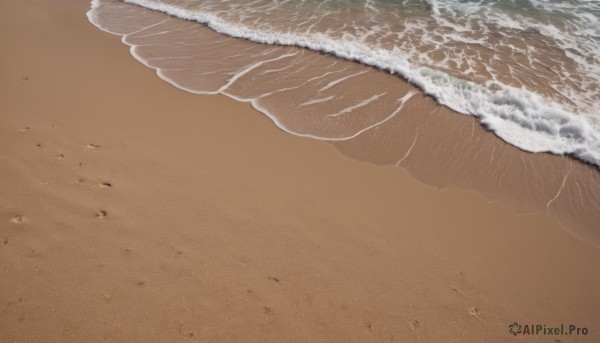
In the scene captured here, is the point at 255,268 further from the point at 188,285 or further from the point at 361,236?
the point at 361,236

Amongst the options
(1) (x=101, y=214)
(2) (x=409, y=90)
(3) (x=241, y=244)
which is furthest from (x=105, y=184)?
(2) (x=409, y=90)

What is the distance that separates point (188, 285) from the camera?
143 inches

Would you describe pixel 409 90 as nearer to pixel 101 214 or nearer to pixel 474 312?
pixel 474 312

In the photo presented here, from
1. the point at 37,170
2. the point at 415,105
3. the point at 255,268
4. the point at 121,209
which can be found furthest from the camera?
the point at 415,105

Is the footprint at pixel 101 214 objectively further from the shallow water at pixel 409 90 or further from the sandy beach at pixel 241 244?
the shallow water at pixel 409 90

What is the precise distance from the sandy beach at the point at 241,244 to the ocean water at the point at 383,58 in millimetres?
1284

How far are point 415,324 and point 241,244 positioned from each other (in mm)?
2049

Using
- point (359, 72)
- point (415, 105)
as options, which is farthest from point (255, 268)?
point (359, 72)

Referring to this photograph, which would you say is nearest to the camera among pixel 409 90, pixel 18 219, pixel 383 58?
pixel 18 219

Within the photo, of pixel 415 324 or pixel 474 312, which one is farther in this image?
pixel 474 312

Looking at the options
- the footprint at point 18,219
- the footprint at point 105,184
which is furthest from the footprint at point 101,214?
the footprint at point 18,219

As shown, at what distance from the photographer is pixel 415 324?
355 centimetres

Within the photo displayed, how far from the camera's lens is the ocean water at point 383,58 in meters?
6.07

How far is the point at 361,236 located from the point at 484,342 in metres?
1.63
